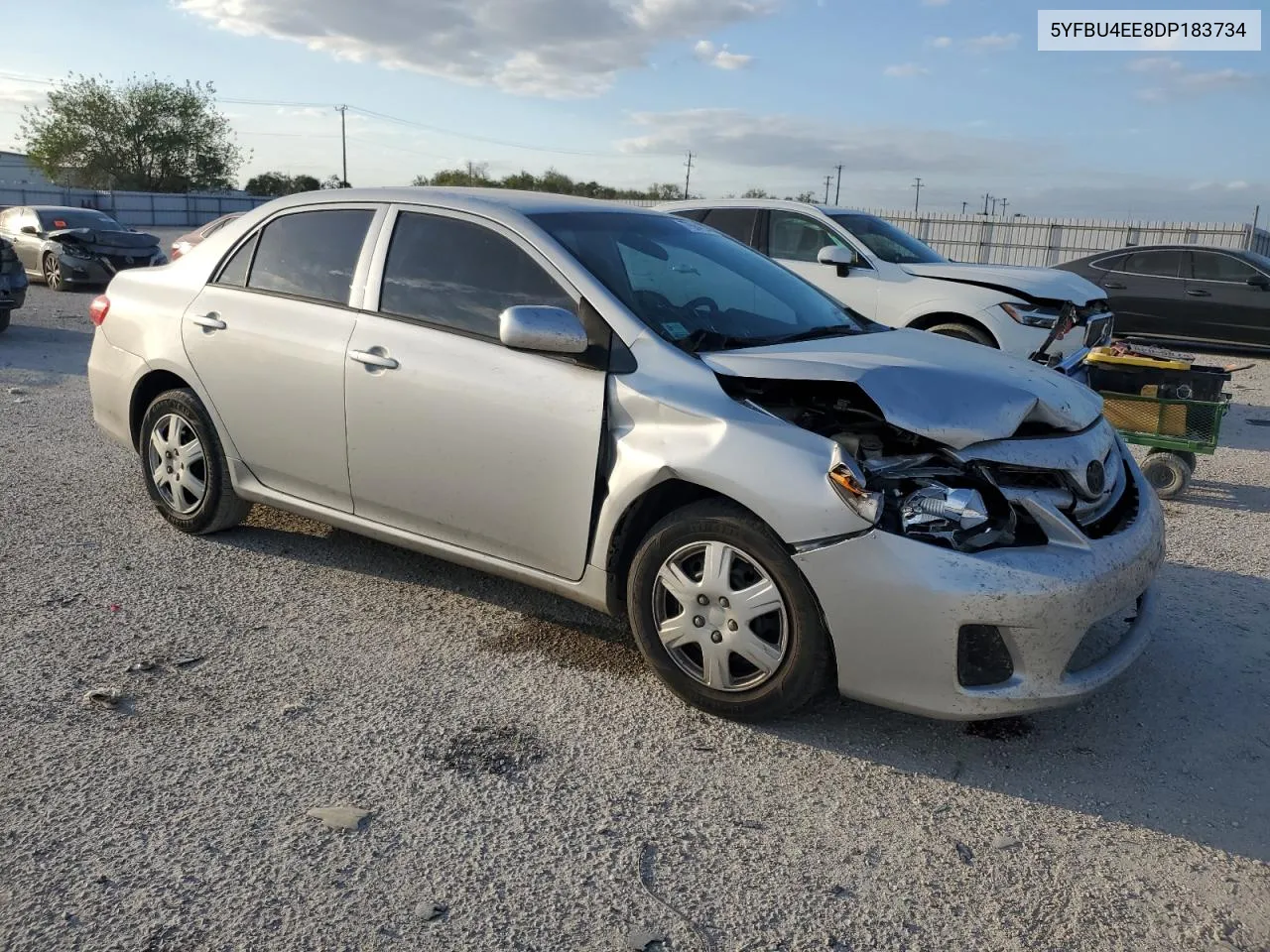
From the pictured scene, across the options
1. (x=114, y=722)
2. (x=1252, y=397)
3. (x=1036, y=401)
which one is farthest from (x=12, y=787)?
(x=1252, y=397)

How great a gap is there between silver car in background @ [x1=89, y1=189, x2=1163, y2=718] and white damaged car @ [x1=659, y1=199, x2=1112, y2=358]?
4.26 meters

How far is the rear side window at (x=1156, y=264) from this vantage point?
1435 cm

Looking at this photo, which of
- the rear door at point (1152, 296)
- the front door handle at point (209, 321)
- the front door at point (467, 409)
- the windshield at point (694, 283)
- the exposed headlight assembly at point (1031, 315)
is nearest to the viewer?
the front door at point (467, 409)

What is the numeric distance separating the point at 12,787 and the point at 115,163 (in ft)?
230

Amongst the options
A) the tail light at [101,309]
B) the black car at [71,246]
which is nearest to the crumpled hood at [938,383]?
the tail light at [101,309]

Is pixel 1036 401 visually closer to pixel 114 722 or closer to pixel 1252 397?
pixel 114 722

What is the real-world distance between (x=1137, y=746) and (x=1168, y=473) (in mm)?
3672

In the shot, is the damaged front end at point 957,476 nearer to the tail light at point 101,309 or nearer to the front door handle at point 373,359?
the front door handle at point 373,359

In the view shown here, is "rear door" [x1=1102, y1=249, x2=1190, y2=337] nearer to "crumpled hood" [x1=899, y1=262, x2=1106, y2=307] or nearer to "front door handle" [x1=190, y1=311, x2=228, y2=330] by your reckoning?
"crumpled hood" [x1=899, y1=262, x2=1106, y2=307]

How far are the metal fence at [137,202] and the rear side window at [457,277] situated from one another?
46505mm

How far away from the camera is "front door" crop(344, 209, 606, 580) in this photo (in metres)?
3.72

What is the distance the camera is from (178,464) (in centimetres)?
506

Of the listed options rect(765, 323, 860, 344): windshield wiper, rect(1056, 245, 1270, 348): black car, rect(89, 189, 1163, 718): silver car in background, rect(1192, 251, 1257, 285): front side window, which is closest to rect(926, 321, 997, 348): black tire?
rect(89, 189, 1163, 718): silver car in background

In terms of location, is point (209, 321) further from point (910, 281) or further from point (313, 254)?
point (910, 281)
